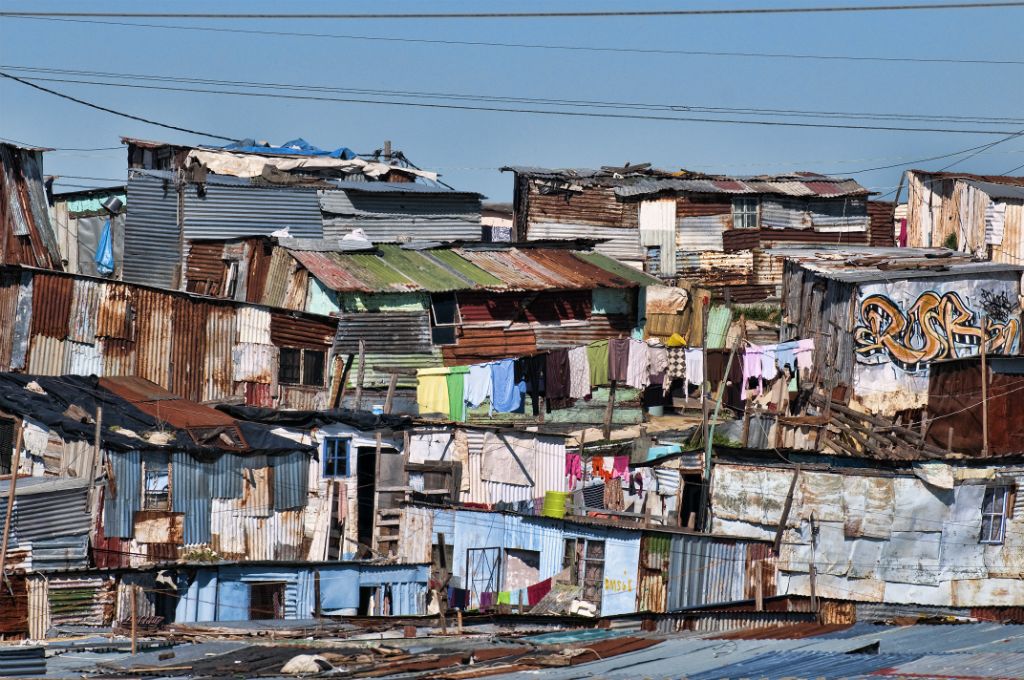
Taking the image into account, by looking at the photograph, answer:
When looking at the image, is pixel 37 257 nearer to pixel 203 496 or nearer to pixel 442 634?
pixel 203 496

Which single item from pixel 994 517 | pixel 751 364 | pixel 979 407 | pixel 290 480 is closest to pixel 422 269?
pixel 751 364

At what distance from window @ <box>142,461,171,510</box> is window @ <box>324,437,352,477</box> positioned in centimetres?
337

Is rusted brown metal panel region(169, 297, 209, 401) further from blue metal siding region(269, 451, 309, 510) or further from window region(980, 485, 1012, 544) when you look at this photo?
window region(980, 485, 1012, 544)

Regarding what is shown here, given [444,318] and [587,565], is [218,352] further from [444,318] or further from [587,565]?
[587,565]

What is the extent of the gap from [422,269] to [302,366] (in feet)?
14.5

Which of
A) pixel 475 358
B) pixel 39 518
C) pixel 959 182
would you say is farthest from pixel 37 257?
pixel 959 182

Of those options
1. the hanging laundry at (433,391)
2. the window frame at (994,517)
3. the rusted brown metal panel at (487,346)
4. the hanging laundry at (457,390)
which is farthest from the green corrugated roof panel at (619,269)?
the window frame at (994,517)

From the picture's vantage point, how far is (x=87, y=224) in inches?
1614

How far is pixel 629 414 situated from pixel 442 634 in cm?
1676

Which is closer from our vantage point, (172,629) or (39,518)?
(172,629)

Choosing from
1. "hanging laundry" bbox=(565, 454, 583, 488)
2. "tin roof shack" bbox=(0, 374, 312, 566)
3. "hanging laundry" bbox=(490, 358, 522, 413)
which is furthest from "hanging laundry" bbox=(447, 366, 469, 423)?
"tin roof shack" bbox=(0, 374, 312, 566)

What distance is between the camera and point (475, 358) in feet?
119

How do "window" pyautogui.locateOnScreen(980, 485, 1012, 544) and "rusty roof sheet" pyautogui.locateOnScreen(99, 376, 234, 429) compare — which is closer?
"window" pyautogui.locateOnScreen(980, 485, 1012, 544)

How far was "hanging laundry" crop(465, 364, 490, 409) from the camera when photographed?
33.3 metres
